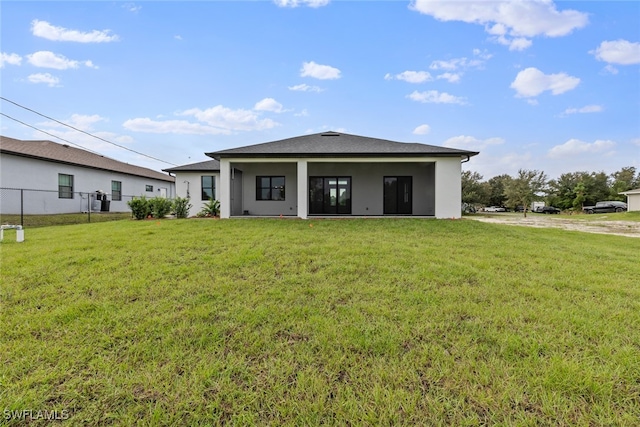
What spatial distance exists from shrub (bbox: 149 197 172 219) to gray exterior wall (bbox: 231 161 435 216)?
3.17 m

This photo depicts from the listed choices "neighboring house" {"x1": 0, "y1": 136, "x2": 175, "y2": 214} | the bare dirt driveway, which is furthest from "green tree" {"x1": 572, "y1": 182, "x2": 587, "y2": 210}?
"neighboring house" {"x1": 0, "y1": 136, "x2": 175, "y2": 214}

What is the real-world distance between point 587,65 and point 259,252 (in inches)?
668

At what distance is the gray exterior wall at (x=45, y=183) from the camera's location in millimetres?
14164

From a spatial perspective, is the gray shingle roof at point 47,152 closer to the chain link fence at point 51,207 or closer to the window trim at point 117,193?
the window trim at point 117,193

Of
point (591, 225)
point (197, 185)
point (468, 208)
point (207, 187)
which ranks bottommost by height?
point (591, 225)

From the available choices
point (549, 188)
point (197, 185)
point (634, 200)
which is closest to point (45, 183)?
point (197, 185)

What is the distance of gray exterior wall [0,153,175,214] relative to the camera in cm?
1416

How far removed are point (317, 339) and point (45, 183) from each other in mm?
20511

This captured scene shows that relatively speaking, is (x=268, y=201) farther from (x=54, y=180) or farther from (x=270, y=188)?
(x=54, y=180)

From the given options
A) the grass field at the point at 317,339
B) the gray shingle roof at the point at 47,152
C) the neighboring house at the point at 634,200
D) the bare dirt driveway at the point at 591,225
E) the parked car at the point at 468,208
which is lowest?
the grass field at the point at 317,339

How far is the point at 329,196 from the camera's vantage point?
14.3 m

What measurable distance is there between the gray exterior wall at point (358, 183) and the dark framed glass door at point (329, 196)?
0.88 feet

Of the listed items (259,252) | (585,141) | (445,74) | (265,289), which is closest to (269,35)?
(445,74)

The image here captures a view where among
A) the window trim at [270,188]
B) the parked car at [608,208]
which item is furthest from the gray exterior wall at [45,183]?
the parked car at [608,208]
